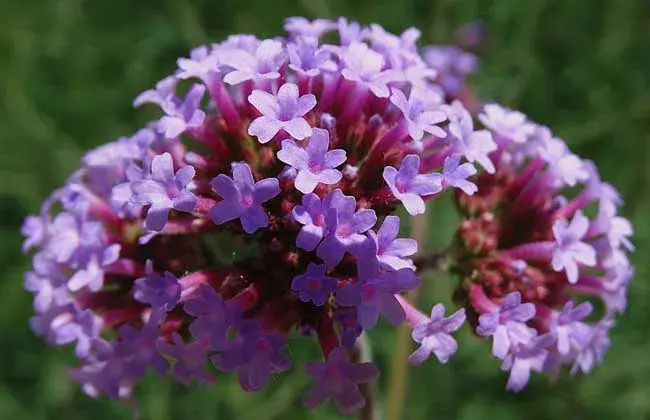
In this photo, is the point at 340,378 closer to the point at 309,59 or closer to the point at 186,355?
the point at 186,355

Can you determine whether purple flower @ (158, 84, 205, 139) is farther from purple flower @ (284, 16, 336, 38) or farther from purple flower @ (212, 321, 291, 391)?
purple flower @ (212, 321, 291, 391)

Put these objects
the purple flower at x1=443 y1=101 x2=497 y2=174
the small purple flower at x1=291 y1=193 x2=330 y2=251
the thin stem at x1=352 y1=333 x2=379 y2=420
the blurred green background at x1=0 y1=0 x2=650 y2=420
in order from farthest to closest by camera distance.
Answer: the blurred green background at x1=0 y1=0 x2=650 y2=420 → the thin stem at x1=352 y1=333 x2=379 y2=420 → the purple flower at x1=443 y1=101 x2=497 y2=174 → the small purple flower at x1=291 y1=193 x2=330 y2=251

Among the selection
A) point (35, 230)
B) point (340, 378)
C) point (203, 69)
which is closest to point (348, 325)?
point (340, 378)

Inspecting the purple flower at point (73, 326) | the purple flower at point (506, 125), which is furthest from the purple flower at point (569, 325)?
the purple flower at point (73, 326)

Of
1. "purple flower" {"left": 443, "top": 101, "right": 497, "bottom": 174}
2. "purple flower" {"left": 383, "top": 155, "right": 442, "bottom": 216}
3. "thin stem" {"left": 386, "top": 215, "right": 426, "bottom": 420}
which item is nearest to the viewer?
"purple flower" {"left": 383, "top": 155, "right": 442, "bottom": 216}

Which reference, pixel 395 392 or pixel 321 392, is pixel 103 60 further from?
pixel 321 392

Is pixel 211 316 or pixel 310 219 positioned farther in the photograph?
pixel 211 316

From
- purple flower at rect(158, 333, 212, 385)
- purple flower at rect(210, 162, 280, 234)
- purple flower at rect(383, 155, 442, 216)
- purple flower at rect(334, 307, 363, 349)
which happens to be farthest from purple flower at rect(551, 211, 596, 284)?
purple flower at rect(158, 333, 212, 385)
